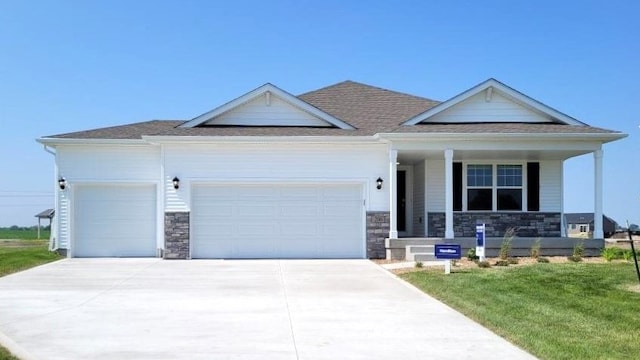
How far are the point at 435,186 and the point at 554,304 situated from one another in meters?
10.6

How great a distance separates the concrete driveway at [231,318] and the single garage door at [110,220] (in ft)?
14.4

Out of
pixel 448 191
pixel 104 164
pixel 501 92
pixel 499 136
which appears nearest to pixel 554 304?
pixel 448 191

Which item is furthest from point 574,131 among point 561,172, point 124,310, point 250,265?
point 124,310

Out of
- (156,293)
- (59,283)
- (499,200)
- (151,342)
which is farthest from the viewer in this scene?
(499,200)

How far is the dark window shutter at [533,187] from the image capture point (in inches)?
826

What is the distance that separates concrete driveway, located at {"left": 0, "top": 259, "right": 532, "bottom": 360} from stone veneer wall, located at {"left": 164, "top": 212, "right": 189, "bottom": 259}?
3797 millimetres

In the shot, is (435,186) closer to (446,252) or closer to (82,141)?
(446,252)

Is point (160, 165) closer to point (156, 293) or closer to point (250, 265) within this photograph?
point (250, 265)

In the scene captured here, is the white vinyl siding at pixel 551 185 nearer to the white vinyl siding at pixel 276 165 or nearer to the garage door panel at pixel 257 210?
the white vinyl siding at pixel 276 165

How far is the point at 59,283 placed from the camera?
1395 cm

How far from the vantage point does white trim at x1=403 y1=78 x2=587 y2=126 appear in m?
20.3

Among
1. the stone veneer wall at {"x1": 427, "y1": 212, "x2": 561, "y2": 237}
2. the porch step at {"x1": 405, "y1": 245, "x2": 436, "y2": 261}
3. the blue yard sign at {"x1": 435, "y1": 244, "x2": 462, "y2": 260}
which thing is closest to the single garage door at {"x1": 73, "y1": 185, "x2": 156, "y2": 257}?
the porch step at {"x1": 405, "y1": 245, "x2": 436, "y2": 261}

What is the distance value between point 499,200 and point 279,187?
6.94m

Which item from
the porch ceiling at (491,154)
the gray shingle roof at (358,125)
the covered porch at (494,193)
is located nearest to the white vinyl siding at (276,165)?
the gray shingle roof at (358,125)
